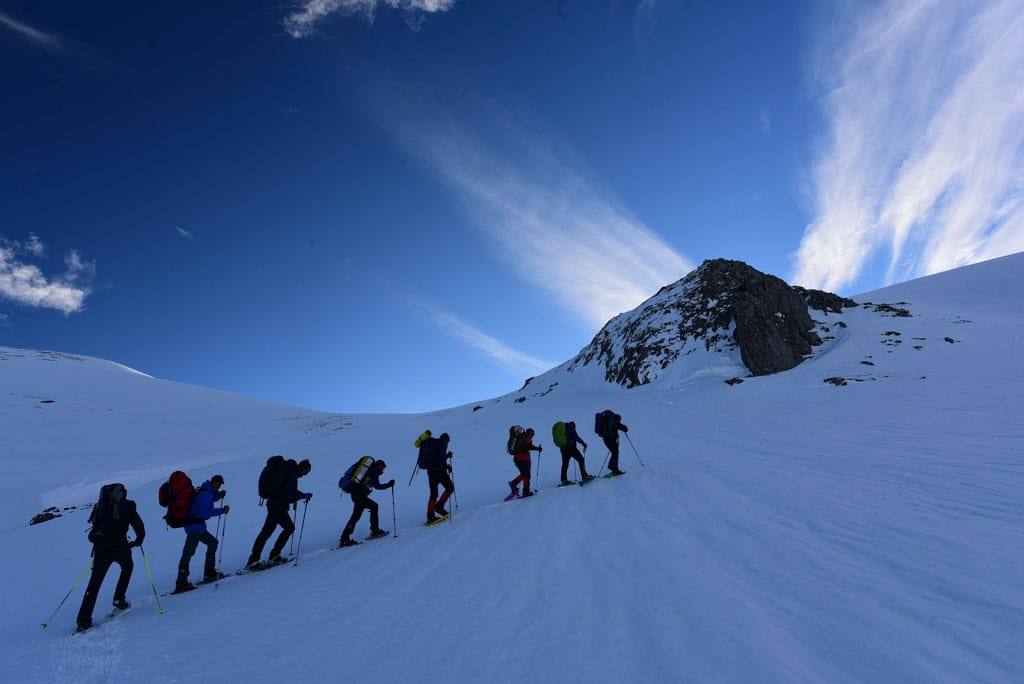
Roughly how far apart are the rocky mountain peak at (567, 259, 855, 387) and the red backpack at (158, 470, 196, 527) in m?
26.4

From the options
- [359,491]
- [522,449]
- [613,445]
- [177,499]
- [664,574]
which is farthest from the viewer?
[613,445]

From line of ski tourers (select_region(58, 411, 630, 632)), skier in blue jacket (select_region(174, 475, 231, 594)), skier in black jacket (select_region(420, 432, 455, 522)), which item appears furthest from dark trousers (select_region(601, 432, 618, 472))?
skier in blue jacket (select_region(174, 475, 231, 594))

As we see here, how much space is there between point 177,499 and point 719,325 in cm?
3120

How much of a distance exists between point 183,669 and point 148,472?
1012 inches

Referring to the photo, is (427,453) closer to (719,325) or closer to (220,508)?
(220,508)

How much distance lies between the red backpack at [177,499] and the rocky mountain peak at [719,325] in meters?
26.4

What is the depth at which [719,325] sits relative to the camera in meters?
30.9

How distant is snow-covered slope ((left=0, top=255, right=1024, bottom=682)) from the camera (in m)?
3.46

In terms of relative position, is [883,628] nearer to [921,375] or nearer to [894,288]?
[921,375]

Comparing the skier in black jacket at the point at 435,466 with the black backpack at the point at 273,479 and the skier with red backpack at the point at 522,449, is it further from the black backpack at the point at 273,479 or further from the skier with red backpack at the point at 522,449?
the black backpack at the point at 273,479

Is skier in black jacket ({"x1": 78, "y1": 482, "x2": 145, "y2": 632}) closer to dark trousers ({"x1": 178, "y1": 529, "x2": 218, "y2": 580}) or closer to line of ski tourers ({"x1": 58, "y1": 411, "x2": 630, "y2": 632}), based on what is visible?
line of ski tourers ({"x1": 58, "y1": 411, "x2": 630, "y2": 632})

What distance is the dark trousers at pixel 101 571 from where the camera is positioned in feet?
20.1

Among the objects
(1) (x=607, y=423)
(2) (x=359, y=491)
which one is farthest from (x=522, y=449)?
(2) (x=359, y=491)

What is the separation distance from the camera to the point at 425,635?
14.4 feet
